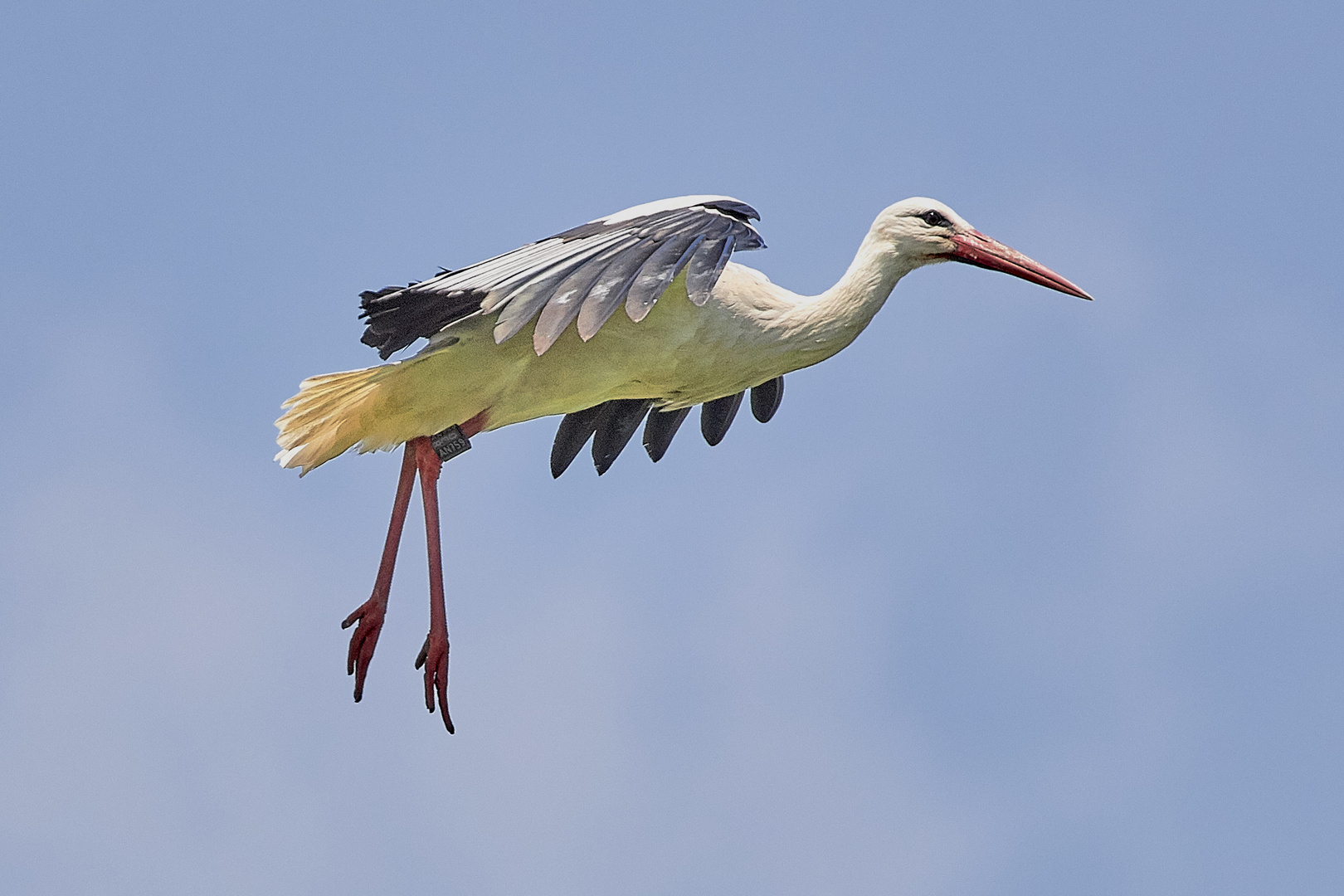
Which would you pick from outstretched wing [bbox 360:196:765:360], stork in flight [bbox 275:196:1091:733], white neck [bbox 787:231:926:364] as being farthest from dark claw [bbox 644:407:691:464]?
outstretched wing [bbox 360:196:765:360]

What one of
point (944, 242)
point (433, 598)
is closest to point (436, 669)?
point (433, 598)

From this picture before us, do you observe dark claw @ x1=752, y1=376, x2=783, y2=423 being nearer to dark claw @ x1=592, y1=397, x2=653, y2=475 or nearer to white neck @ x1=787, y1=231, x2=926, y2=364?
dark claw @ x1=592, y1=397, x2=653, y2=475

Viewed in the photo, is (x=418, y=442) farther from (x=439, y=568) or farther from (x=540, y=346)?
(x=540, y=346)

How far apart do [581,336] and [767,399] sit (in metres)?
2.63

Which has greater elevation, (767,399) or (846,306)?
(846,306)

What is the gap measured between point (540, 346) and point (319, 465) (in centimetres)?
189

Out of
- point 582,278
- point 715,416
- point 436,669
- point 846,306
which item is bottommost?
point 436,669

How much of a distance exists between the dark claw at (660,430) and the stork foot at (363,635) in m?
1.82

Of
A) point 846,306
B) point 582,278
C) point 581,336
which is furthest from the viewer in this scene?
point 846,306

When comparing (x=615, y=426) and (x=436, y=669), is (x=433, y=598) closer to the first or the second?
(x=436, y=669)

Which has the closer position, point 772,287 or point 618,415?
point 772,287

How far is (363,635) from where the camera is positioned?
11.4 m

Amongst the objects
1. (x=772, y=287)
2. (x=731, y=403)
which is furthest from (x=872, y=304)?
(x=731, y=403)

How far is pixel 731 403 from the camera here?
42.0 ft
